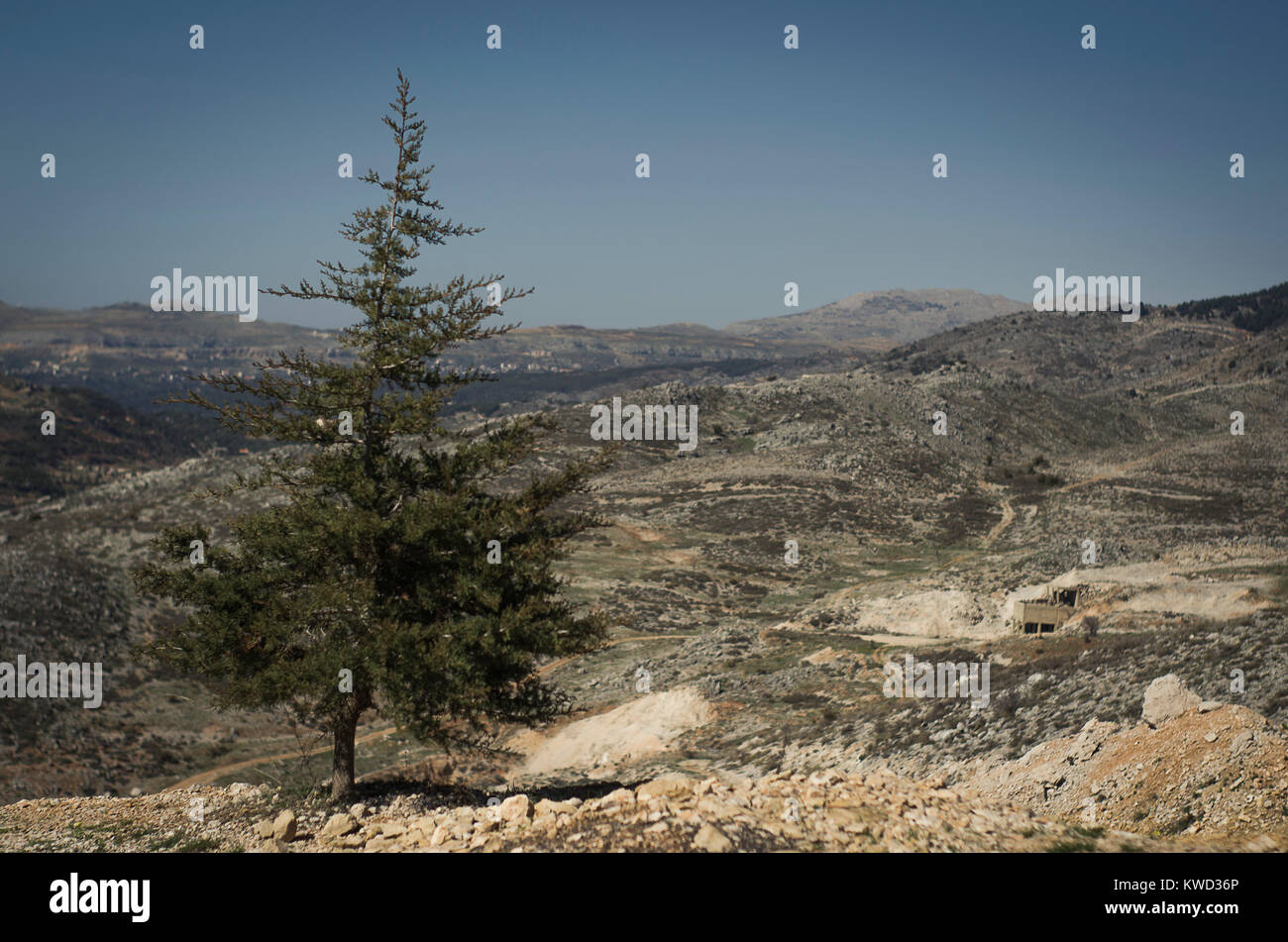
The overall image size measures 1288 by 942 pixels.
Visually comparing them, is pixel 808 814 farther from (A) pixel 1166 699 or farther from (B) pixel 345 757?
(A) pixel 1166 699

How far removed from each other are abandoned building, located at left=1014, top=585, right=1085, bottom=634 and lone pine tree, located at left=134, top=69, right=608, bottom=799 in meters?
22.8

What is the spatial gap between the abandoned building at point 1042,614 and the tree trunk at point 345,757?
25194 millimetres

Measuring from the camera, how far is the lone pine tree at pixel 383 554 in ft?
39.4

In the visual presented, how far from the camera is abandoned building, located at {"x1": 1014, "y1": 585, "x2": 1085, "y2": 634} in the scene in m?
29.8

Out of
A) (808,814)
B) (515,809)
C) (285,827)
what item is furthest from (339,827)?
(808,814)

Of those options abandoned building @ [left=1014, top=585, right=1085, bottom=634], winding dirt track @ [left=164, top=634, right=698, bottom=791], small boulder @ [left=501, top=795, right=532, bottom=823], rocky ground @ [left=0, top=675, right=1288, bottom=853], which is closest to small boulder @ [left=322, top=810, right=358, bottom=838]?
Result: rocky ground @ [left=0, top=675, right=1288, bottom=853]

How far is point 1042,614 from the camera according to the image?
30250 millimetres

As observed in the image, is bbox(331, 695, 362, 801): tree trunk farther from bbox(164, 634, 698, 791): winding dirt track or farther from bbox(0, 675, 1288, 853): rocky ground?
bbox(164, 634, 698, 791): winding dirt track

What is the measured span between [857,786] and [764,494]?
2287 inches

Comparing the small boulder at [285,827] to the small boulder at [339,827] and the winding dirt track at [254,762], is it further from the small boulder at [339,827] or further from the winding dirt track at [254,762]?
the winding dirt track at [254,762]

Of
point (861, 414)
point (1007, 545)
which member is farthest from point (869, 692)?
point (861, 414)

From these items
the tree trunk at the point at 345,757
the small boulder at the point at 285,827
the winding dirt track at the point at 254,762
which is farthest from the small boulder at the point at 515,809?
the winding dirt track at the point at 254,762

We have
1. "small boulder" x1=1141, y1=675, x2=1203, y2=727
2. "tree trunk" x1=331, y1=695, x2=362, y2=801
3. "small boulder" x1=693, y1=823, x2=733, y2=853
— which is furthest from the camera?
"small boulder" x1=1141, y1=675, x2=1203, y2=727
